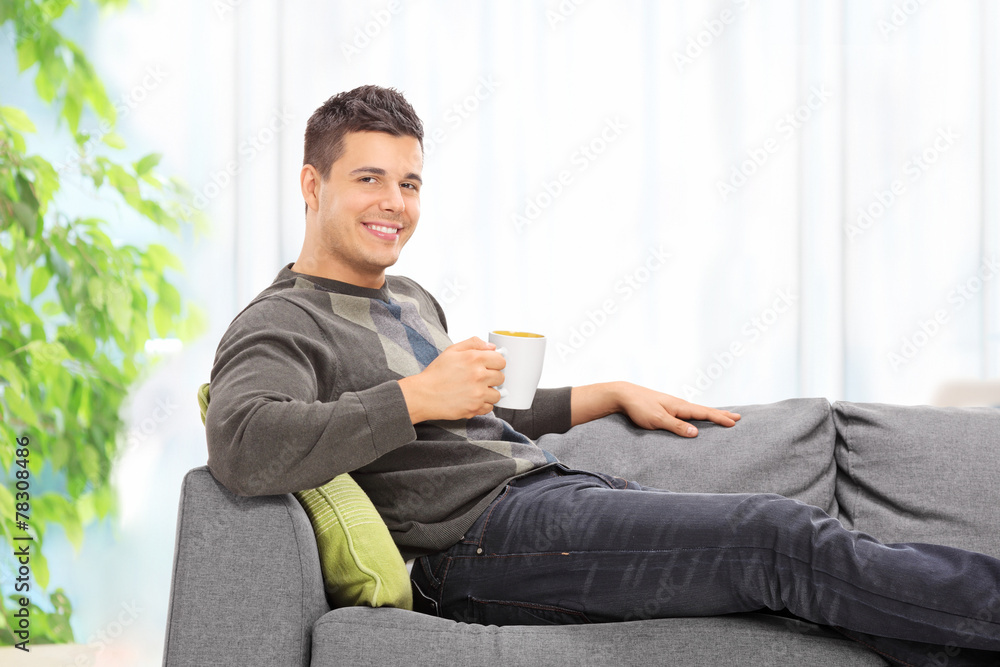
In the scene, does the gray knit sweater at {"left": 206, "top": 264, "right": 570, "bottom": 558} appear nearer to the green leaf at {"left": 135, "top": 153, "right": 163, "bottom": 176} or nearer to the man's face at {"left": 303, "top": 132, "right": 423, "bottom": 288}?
the man's face at {"left": 303, "top": 132, "right": 423, "bottom": 288}

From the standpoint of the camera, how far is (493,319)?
2.34 metres

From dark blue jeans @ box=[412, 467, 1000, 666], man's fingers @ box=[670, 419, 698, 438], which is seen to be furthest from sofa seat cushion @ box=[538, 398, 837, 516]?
dark blue jeans @ box=[412, 467, 1000, 666]

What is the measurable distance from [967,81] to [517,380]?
2.13m

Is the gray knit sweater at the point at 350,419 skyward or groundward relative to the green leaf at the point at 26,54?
groundward

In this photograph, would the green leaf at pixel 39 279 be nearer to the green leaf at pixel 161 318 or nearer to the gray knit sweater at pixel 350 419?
the green leaf at pixel 161 318

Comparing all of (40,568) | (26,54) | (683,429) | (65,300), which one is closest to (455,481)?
(683,429)

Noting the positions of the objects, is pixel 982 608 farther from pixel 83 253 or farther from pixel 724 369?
pixel 83 253

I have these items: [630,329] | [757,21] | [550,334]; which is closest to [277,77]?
[550,334]

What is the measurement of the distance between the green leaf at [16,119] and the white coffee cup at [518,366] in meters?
1.73

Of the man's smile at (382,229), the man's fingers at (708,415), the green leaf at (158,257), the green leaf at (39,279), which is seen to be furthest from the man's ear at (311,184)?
the green leaf at (39,279)

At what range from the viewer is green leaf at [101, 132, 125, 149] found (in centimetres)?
213

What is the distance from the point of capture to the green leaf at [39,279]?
80.8 inches

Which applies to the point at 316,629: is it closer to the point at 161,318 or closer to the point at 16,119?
the point at 161,318

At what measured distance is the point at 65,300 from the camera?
6.80ft
